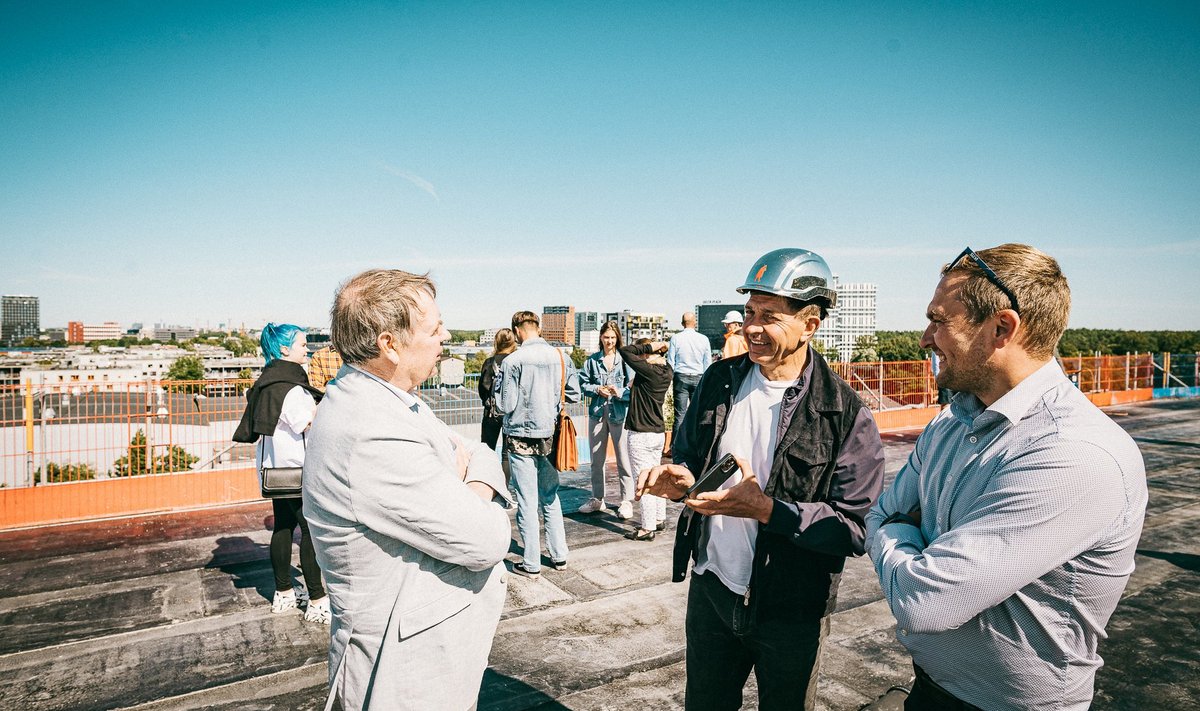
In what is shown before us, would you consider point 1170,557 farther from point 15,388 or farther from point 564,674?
point 15,388

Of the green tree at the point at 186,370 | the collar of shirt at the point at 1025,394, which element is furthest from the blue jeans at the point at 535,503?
the green tree at the point at 186,370

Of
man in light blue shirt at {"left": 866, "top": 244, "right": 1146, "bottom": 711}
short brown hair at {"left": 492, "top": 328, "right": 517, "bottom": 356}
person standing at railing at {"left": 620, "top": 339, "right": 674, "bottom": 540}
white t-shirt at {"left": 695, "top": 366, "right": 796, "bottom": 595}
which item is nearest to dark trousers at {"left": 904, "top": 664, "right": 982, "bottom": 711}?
man in light blue shirt at {"left": 866, "top": 244, "right": 1146, "bottom": 711}

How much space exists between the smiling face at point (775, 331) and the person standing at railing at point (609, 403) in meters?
4.28

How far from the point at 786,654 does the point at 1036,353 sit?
3.83 ft

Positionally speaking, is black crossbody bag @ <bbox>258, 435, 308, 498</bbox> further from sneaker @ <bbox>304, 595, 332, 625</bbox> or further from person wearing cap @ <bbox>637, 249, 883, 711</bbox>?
person wearing cap @ <bbox>637, 249, 883, 711</bbox>

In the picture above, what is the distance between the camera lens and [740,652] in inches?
87.4

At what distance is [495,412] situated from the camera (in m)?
5.79

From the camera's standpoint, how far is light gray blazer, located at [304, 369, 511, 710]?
1.59 m

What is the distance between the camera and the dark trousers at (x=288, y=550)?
4383mm

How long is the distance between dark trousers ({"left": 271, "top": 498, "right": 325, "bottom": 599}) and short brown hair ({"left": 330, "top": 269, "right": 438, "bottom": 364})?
301 cm

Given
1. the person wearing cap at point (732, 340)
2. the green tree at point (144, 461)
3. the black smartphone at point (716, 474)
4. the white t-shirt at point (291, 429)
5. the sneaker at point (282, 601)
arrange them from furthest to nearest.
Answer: the person wearing cap at point (732, 340) → the green tree at point (144, 461) → the sneaker at point (282, 601) → the white t-shirt at point (291, 429) → the black smartphone at point (716, 474)

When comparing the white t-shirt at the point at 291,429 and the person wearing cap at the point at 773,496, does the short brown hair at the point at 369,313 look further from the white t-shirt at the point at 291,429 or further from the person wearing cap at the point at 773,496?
the white t-shirt at the point at 291,429

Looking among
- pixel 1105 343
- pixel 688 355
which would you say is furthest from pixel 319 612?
pixel 1105 343

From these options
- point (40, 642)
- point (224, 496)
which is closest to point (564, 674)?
point (40, 642)
